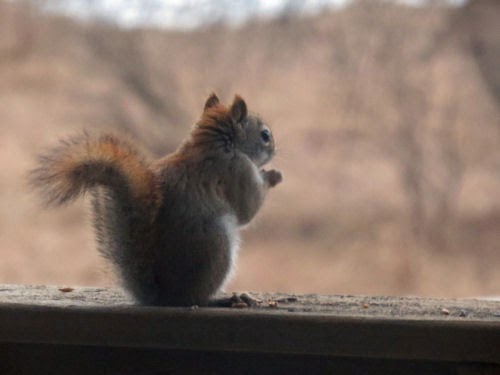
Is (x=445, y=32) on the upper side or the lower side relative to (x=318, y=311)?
upper

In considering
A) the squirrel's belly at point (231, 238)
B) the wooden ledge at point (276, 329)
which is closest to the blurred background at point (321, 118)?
the squirrel's belly at point (231, 238)

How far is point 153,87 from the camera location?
177 inches

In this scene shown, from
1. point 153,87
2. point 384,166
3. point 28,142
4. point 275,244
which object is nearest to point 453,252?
point 384,166

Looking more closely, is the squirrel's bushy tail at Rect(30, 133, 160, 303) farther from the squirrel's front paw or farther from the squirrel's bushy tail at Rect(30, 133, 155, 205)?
the squirrel's front paw

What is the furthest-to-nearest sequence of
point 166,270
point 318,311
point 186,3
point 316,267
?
point 316,267
point 186,3
point 166,270
point 318,311

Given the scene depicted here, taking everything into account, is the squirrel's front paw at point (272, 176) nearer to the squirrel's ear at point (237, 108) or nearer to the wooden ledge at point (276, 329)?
the squirrel's ear at point (237, 108)

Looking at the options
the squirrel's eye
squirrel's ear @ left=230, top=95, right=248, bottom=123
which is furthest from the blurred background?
squirrel's ear @ left=230, top=95, right=248, bottom=123

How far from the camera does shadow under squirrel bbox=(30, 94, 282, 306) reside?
1.34 metres

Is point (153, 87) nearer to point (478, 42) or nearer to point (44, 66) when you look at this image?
point (44, 66)

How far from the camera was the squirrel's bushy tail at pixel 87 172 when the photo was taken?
133cm

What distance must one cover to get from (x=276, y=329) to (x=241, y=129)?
47 centimetres

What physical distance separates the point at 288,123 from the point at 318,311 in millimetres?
3371

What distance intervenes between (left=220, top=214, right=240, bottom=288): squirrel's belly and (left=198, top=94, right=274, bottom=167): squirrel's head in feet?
0.45

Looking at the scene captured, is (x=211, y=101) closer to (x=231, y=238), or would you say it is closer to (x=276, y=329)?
(x=231, y=238)
